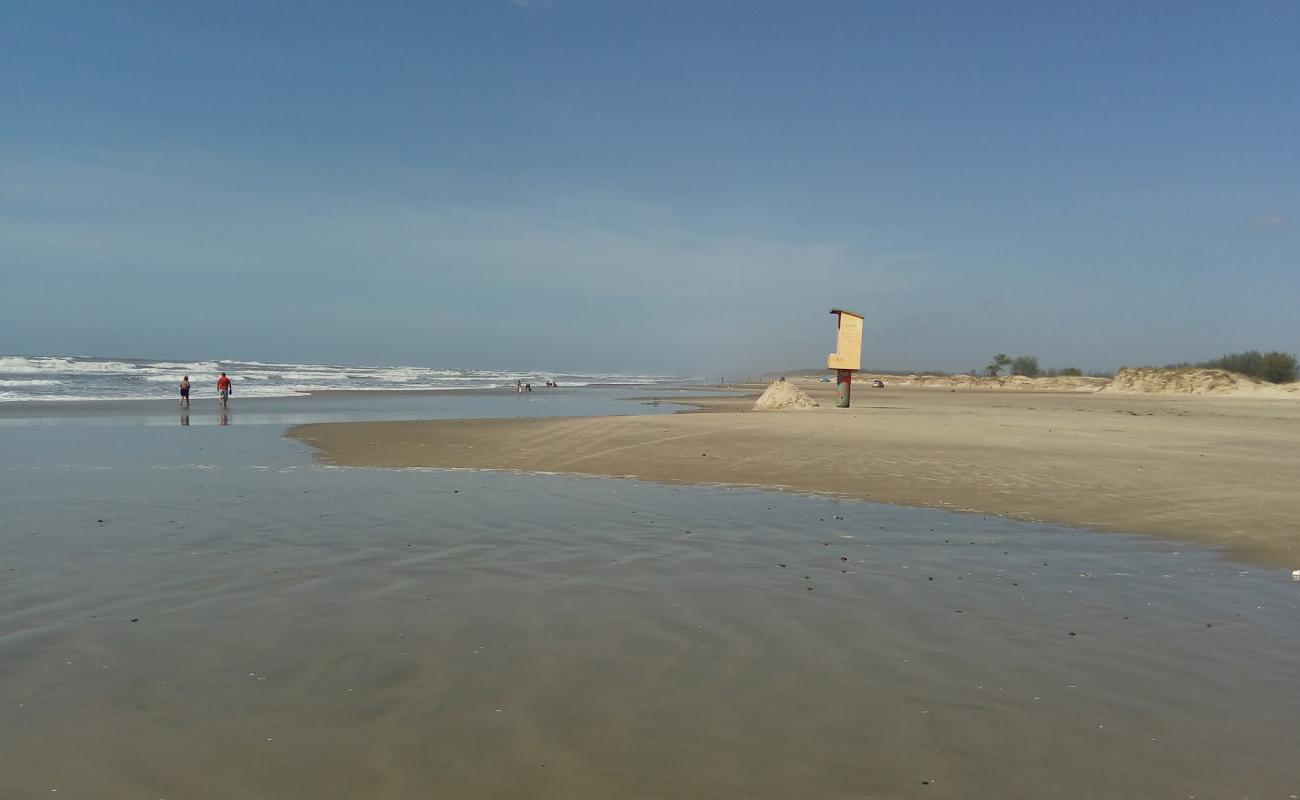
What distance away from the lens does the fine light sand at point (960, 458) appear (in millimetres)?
10805

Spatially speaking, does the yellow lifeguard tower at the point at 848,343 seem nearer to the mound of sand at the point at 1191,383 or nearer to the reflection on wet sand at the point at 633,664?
the reflection on wet sand at the point at 633,664

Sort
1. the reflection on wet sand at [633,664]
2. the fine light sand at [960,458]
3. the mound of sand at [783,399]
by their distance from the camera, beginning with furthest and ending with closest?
1. the mound of sand at [783,399]
2. the fine light sand at [960,458]
3. the reflection on wet sand at [633,664]

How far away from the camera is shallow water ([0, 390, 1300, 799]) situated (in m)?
3.77

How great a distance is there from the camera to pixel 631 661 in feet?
17.0

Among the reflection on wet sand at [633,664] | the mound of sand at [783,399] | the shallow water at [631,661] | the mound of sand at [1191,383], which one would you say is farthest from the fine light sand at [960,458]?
the mound of sand at [1191,383]

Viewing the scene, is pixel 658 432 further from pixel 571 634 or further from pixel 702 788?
pixel 702 788

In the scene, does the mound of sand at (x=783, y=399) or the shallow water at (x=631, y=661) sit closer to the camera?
the shallow water at (x=631, y=661)

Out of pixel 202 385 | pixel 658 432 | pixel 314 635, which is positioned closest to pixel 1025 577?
pixel 314 635

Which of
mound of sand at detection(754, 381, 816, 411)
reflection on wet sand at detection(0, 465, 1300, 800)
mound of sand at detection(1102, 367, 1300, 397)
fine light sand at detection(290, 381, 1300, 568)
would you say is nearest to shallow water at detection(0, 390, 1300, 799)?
reflection on wet sand at detection(0, 465, 1300, 800)

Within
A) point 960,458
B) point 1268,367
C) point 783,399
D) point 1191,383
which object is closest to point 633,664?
point 960,458

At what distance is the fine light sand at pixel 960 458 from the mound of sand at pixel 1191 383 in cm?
3019

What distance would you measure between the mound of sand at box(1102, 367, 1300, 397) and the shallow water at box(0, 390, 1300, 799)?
5125 centimetres

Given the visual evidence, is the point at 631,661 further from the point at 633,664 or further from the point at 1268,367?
the point at 1268,367

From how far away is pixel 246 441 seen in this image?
66.6 feet
